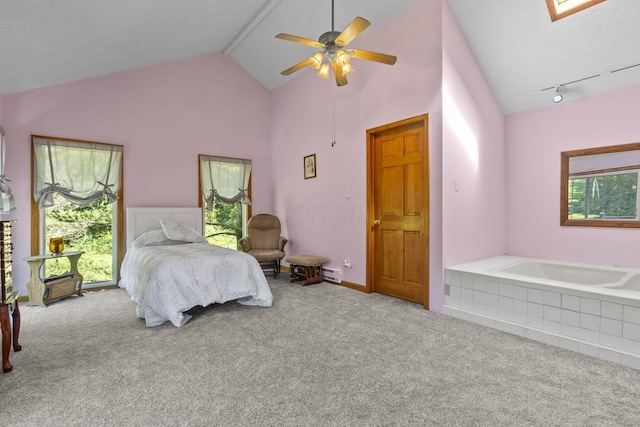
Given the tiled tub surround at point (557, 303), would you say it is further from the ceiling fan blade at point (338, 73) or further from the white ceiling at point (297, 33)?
the ceiling fan blade at point (338, 73)

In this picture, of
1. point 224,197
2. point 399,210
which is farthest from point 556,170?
point 224,197

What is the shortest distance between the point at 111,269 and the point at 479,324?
4.78 m

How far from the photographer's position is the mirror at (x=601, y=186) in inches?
126

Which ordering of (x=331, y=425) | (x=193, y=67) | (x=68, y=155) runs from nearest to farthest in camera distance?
(x=331, y=425) → (x=68, y=155) → (x=193, y=67)

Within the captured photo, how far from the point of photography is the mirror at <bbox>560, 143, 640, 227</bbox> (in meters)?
3.19

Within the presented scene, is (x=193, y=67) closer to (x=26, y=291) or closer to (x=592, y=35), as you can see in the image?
(x=26, y=291)

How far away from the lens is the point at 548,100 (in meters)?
3.67

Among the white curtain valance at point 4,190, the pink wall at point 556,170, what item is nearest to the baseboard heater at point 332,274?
the pink wall at point 556,170

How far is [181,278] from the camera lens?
3029mm

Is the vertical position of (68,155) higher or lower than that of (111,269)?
higher

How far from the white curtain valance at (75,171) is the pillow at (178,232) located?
0.86m

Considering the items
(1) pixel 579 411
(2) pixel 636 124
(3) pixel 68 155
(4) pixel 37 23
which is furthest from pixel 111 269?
(2) pixel 636 124

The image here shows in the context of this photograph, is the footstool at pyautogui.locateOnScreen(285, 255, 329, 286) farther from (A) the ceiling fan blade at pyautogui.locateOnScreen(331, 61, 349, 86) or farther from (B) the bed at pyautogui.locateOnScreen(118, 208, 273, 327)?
(A) the ceiling fan blade at pyautogui.locateOnScreen(331, 61, 349, 86)

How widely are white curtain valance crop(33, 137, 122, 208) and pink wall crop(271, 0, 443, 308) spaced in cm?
263
